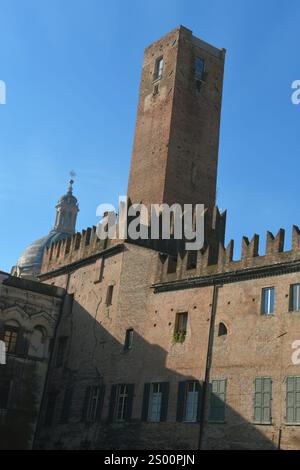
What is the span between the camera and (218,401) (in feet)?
68.7

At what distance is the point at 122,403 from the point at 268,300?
23.7ft

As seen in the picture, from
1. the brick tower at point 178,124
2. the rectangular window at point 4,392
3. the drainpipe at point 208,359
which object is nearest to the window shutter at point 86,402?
the rectangular window at point 4,392

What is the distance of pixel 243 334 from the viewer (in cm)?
2122

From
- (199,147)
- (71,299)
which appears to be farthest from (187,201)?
(71,299)

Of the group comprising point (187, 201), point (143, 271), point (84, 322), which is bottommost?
point (84, 322)

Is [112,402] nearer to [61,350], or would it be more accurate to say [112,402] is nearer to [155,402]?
[155,402]

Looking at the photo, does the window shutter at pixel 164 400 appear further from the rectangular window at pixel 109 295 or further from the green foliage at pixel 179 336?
the rectangular window at pixel 109 295

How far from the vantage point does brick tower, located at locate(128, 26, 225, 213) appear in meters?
29.6

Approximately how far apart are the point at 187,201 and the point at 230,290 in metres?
8.13
